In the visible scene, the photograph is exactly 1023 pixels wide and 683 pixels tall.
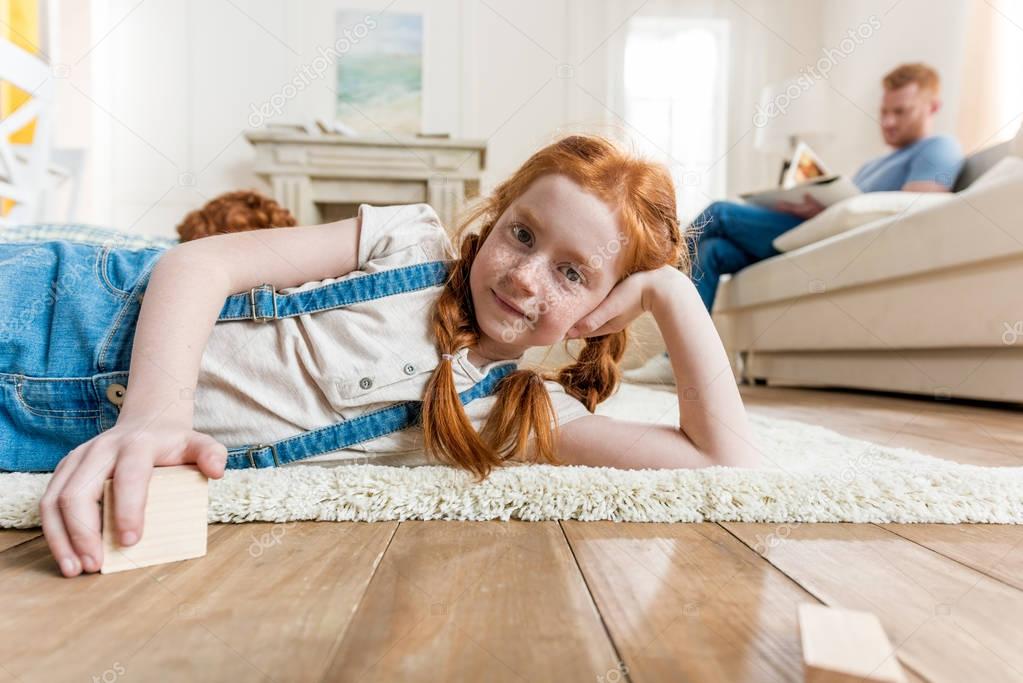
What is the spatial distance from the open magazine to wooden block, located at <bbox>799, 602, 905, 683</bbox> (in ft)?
7.73

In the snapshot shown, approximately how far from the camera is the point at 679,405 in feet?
2.59

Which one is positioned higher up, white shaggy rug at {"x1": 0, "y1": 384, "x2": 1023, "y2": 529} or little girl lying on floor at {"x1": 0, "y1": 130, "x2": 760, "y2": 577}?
little girl lying on floor at {"x1": 0, "y1": 130, "x2": 760, "y2": 577}

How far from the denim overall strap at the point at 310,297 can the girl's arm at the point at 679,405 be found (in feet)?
0.68

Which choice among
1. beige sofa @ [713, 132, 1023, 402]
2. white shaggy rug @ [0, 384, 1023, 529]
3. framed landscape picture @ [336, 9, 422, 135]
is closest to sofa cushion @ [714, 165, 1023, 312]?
beige sofa @ [713, 132, 1023, 402]

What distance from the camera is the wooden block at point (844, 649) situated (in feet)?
0.94

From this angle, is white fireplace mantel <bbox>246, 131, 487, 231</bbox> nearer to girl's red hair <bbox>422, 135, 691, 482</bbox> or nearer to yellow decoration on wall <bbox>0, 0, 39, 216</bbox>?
yellow decoration on wall <bbox>0, 0, 39, 216</bbox>

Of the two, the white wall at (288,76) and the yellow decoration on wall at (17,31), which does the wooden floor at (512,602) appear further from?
the yellow decoration on wall at (17,31)

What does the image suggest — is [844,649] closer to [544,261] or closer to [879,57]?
[544,261]

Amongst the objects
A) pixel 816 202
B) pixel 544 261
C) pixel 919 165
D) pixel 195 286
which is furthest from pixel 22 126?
pixel 919 165

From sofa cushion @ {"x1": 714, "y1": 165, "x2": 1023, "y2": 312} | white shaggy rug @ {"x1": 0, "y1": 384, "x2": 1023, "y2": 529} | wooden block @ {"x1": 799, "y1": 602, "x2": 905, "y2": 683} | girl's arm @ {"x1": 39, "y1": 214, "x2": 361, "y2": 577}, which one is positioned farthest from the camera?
sofa cushion @ {"x1": 714, "y1": 165, "x2": 1023, "y2": 312}

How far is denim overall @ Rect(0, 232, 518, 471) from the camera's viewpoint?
2.37 feet

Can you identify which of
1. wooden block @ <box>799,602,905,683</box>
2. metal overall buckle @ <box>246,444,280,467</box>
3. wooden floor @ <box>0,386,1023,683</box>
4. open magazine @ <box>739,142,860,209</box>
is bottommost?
wooden floor @ <box>0,386,1023,683</box>

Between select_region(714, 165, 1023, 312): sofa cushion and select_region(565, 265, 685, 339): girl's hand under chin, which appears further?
select_region(714, 165, 1023, 312): sofa cushion

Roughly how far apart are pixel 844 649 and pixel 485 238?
1.82 feet
